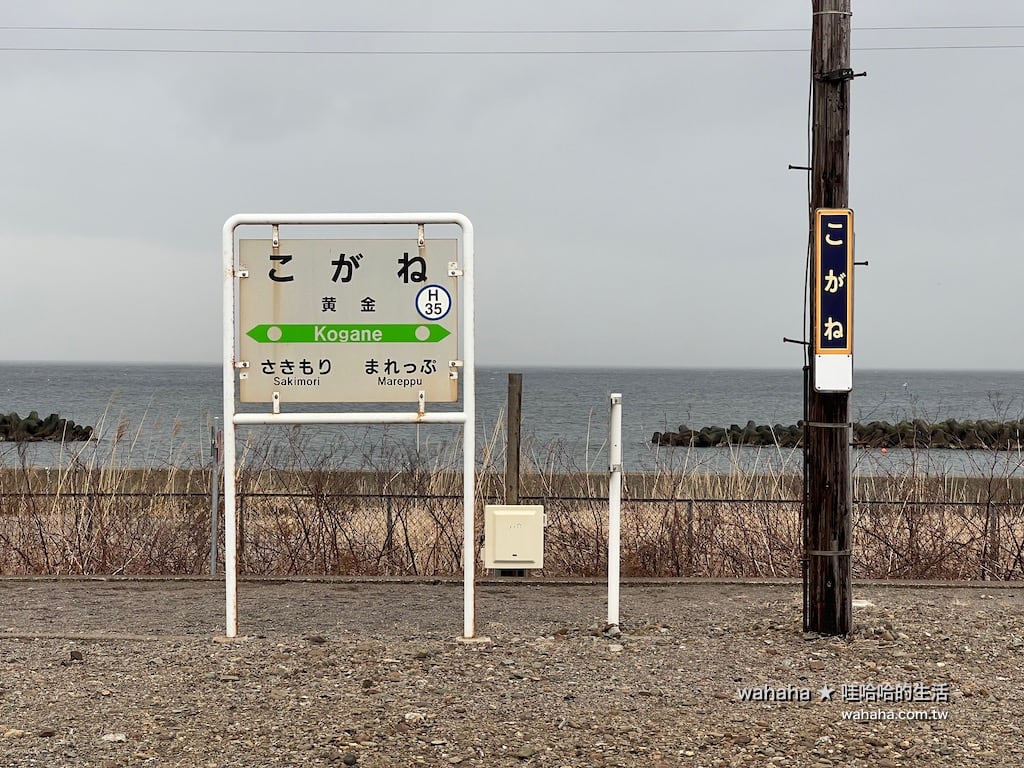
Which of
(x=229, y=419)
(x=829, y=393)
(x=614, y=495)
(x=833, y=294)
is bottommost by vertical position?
(x=614, y=495)

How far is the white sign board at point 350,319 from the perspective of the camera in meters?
6.37

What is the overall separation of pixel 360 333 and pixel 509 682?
88.6 inches

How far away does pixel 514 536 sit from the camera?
23.2 ft

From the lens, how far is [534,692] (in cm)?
530

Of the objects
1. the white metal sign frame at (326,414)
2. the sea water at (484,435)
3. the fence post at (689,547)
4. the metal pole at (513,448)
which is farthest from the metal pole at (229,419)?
the fence post at (689,547)

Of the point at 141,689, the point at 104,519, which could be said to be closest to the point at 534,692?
the point at 141,689

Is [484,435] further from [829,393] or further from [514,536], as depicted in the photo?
[829,393]

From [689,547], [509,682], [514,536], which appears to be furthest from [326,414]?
[689,547]

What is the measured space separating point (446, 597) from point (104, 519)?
3516 millimetres

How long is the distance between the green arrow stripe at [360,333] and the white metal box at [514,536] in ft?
4.50

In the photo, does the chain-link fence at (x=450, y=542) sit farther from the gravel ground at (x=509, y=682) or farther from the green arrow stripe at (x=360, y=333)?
the green arrow stripe at (x=360, y=333)

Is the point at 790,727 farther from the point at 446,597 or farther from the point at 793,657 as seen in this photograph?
the point at 446,597

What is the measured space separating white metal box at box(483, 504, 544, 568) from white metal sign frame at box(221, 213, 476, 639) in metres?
0.66

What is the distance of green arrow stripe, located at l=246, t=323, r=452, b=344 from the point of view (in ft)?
21.0
